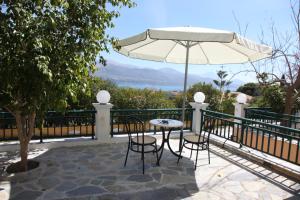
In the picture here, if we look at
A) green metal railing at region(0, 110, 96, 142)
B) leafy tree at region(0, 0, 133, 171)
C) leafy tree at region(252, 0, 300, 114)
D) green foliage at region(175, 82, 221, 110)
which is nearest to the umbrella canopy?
leafy tree at region(0, 0, 133, 171)

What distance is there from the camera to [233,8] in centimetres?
930

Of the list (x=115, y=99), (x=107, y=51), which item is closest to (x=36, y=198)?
(x=107, y=51)

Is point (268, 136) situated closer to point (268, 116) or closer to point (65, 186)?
point (268, 116)

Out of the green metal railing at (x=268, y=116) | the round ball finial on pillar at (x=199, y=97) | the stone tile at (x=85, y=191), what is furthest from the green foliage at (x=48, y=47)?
the green metal railing at (x=268, y=116)

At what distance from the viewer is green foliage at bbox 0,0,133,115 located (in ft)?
9.86

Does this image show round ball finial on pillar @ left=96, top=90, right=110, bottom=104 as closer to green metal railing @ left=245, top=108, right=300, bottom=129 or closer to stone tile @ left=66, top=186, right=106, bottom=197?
stone tile @ left=66, top=186, right=106, bottom=197

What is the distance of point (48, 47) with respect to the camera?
318cm

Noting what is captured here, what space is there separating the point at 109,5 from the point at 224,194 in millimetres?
3359

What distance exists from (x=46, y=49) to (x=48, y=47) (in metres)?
0.07

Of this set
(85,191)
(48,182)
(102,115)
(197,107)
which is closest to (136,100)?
(197,107)

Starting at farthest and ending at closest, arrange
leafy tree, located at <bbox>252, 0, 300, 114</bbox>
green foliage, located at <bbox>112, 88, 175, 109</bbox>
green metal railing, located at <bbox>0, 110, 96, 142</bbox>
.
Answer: green foliage, located at <bbox>112, 88, 175, 109</bbox> → leafy tree, located at <bbox>252, 0, 300, 114</bbox> → green metal railing, located at <bbox>0, 110, 96, 142</bbox>

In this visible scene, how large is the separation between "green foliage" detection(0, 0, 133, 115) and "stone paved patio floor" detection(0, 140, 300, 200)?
109 centimetres

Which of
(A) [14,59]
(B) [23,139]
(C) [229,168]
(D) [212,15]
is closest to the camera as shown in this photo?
(A) [14,59]

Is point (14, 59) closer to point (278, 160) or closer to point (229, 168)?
point (229, 168)
